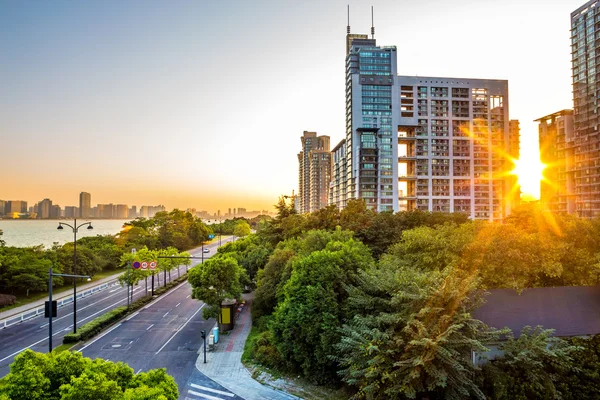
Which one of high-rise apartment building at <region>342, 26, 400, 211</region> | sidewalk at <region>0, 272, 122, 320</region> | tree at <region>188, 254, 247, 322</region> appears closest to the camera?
tree at <region>188, 254, 247, 322</region>

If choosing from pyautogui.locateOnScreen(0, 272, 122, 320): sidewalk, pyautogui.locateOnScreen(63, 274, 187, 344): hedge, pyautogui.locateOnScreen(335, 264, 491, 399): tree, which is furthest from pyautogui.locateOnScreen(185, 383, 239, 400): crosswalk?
pyautogui.locateOnScreen(0, 272, 122, 320): sidewalk

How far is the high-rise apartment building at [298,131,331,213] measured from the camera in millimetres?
165125

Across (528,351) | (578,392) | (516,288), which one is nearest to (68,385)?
(528,351)

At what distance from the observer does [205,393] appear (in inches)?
699

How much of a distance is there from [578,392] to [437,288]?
8.54m

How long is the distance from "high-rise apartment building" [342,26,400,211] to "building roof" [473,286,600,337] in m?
58.4

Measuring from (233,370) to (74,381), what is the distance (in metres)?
13.6

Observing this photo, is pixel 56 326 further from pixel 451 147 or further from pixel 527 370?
A: pixel 451 147

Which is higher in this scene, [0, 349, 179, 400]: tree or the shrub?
[0, 349, 179, 400]: tree

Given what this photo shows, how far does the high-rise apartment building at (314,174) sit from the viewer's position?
542 ft

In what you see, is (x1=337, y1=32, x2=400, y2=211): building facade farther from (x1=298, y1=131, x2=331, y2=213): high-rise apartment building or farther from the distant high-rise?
(x1=298, y1=131, x2=331, y2=213): high-rise apartment building

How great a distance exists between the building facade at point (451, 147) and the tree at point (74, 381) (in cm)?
7643

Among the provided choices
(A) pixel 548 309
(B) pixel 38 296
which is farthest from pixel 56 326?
(A) pixel 548 309

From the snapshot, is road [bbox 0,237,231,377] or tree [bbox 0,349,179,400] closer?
tree [bbox 0,349,179,400]
